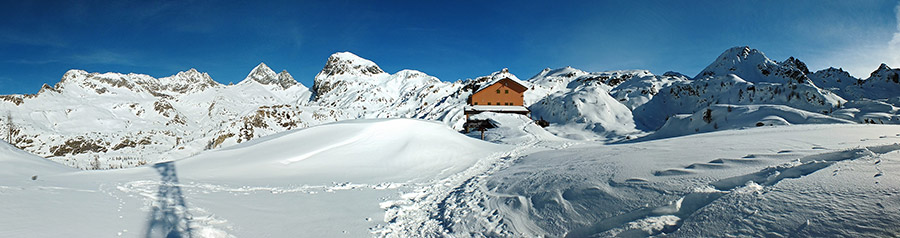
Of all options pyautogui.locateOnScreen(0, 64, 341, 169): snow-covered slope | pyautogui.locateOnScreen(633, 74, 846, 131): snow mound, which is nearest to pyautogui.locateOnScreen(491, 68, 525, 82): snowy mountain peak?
pyautogui.locateOnScreen(633, 74, 846, 131): snow mound

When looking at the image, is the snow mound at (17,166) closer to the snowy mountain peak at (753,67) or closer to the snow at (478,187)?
the snow at (478,187)

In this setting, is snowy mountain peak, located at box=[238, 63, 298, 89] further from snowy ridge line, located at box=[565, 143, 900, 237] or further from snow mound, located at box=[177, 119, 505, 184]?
snowy ridge line, located at box=[565, 143, 900, 237]

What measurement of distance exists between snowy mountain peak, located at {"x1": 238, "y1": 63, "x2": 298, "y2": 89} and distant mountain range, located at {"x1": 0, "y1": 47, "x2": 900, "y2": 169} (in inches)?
1679

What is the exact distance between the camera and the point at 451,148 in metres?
13.1

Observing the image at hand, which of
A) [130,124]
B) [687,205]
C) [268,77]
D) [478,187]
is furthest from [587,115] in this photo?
[268,77]

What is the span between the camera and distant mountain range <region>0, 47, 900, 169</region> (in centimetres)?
1795

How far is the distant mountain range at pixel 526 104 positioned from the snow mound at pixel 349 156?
11473 millimetres

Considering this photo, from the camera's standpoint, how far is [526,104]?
4297 centimetres

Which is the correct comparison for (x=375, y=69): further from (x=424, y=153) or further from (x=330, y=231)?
(x=330, y=231)

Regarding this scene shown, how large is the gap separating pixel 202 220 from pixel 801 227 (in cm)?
679

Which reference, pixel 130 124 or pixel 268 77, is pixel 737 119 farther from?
pixel 268 77

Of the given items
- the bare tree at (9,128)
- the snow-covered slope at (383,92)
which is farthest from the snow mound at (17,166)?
the bare tree at (9,128)

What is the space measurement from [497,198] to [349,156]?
20.7 feet

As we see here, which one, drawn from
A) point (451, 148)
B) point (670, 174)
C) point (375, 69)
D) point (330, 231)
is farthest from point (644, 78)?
point (375, 69)
